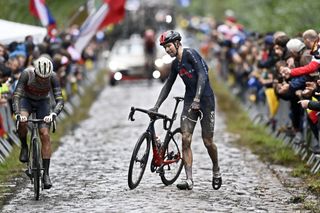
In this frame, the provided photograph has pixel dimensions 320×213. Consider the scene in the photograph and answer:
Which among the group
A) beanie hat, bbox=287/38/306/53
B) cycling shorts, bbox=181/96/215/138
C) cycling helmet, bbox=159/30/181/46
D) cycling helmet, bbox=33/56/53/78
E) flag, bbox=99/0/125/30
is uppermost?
flag, bbox=99/0/125/30

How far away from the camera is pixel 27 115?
1415cm

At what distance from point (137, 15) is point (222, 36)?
4314 centimetres

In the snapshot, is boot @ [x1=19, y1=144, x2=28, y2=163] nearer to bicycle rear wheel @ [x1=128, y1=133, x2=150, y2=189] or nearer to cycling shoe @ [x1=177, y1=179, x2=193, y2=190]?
bicycle rear wheel @ [x1=128, y1=133, x2=150, y2=189]

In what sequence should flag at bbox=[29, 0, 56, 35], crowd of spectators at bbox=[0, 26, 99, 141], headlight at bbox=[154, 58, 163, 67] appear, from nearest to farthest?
crowd of spectators at bbox=[0, 26, 99, 141]
flag at bbox=[29, 0, 56, 35]
headlight at bbox=[154, 58, 163, 67]

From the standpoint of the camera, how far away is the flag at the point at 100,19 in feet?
97.9

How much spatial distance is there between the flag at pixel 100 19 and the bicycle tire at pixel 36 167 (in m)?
16.1

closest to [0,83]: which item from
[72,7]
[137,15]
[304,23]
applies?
[304,23]

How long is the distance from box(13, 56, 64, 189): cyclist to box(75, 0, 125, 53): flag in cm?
1551

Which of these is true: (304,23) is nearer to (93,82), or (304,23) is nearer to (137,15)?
(93,82)

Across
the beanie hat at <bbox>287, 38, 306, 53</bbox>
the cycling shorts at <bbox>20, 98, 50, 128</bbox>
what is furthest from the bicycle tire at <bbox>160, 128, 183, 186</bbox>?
the beanie hat at <bbox>287, 38, 306, 53</bbox>

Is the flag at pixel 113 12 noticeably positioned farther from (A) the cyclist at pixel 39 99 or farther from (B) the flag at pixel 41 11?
(A) the cyclist at pixel 39 99

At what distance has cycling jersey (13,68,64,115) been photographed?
1399cm

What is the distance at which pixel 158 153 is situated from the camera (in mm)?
14391

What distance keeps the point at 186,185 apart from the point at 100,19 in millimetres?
17361
